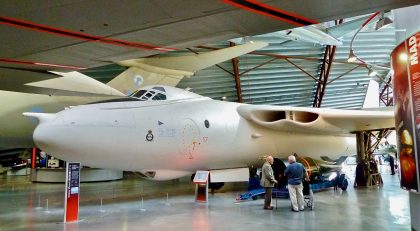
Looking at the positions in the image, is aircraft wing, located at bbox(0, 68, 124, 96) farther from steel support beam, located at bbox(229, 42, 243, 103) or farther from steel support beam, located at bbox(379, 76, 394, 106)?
steel support beam, located at bbox(379, 76, 394, 106)

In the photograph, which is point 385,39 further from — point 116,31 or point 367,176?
point 116,31

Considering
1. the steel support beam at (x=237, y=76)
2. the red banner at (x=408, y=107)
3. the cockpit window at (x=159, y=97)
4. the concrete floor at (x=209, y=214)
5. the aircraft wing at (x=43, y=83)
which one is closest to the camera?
the red banner at (x=408, y=107)

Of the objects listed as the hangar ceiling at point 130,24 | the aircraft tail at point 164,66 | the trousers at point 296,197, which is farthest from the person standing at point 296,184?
the aircraft tail at point 164,66

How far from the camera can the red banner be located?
4719 mm

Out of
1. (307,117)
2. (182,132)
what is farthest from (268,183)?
(307,117)

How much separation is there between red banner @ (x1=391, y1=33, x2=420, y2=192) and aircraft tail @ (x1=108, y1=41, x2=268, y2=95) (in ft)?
32.6

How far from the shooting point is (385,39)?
21.3 metres

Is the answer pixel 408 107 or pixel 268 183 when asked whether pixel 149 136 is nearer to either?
pixel 268 183

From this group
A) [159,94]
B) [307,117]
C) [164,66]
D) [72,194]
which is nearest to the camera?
[72,194]

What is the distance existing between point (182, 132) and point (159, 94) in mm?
1268

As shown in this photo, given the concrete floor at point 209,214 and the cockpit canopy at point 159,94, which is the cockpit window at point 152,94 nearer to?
the cockpit canopy at point 159,94

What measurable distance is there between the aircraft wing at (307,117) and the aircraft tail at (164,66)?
15.0 ft

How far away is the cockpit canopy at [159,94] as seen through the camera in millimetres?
9414

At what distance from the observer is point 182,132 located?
9273 mm
